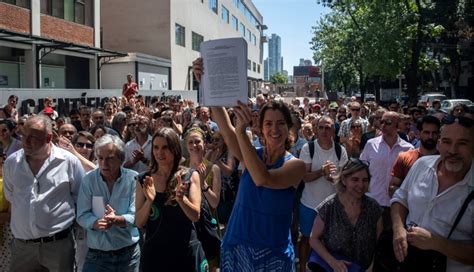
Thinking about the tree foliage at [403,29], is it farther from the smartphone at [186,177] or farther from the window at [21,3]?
the smartphone at [186,177]

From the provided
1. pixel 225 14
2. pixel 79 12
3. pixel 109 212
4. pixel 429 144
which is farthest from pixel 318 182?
pixel 225 14

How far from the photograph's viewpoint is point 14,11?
66.9ft

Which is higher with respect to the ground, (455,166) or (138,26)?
(138,26)

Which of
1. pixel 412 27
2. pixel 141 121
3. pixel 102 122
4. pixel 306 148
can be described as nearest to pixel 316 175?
pixel 306 148

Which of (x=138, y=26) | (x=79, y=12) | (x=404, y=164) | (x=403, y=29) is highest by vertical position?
(x=138, y=26)

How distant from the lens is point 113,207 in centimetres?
393

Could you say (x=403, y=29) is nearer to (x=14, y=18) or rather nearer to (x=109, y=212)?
(x=14, y=18)

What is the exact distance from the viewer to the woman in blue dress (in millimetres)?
2932

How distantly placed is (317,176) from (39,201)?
3.02 m

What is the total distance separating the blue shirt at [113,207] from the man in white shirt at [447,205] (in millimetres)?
2042

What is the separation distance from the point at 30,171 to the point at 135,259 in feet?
3.76

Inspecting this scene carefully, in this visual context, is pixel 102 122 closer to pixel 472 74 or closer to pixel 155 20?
pixel 155 20

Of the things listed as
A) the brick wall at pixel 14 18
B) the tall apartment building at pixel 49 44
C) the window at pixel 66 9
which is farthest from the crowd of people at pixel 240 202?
the window at pixel 66 9

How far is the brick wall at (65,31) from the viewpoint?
76.1 feet
